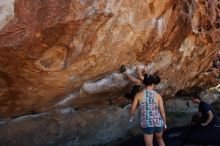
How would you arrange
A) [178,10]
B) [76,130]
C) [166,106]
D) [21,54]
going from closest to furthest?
[21,54], [178,10], [76,130], [166,106]

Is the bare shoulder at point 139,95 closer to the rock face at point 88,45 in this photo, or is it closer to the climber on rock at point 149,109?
the climber on rock at point 149,109

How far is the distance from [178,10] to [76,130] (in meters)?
2.75

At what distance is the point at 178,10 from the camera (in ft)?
23.4

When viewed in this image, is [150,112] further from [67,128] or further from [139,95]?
[67,128]

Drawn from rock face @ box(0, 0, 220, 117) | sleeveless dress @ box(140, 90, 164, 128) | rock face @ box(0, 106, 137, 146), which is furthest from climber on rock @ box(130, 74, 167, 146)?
rock face @ box(0, 106, 137, 146)

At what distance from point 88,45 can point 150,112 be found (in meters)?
1.52

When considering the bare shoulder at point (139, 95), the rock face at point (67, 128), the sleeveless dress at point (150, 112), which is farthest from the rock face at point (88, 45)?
the sleeveless dress at point (150, 112)

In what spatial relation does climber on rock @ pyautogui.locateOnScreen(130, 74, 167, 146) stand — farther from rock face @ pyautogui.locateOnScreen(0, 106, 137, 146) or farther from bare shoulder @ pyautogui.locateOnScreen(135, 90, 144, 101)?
rock face @ pyautogui.locateOnScreen(0, 106, 137, 146)

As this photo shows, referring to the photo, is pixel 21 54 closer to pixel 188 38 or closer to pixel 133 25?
pixel 133 25

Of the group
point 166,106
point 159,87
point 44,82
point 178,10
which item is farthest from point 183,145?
point 44,82

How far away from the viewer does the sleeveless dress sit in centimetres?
667

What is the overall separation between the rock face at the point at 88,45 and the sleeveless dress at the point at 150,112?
2.25 feet

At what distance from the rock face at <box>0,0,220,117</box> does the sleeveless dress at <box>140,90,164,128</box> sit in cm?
A: 68

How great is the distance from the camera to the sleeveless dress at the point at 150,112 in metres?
6.67
